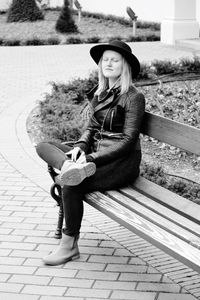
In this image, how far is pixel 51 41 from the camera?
18516 millimetres

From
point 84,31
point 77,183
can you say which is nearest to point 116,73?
point 77,183

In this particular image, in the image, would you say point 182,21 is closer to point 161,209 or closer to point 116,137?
point 116,137

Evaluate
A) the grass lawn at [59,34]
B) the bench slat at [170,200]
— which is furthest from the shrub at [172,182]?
the grass lawn at [59,34]

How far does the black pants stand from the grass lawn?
1432 cm

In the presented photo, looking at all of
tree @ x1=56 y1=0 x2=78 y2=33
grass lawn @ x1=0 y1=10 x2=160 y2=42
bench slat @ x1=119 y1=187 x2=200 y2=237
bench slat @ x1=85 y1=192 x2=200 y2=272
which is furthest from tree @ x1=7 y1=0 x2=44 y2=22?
bench slat @ x1=85 y1=192 x2=200 y2=272

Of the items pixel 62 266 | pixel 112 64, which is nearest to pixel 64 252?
pixel 62 266

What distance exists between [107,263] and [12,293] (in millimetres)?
686

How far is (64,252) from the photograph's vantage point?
14.8 ft

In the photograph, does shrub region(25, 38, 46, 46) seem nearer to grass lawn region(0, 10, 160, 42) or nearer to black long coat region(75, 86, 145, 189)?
grass lawn region(0, 10, 160, 42)

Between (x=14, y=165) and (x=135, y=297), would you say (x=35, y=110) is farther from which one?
(x=135, y=297)

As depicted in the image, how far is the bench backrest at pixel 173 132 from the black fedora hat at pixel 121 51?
0.35 meters

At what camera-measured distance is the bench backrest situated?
4371 mm

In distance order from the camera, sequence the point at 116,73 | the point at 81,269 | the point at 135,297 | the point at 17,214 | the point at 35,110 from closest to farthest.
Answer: the point at 135,297, the point at 81,269, the point at 116,73, the point at 17,214, the point at 35,110

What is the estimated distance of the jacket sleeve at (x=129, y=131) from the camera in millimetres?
4562
